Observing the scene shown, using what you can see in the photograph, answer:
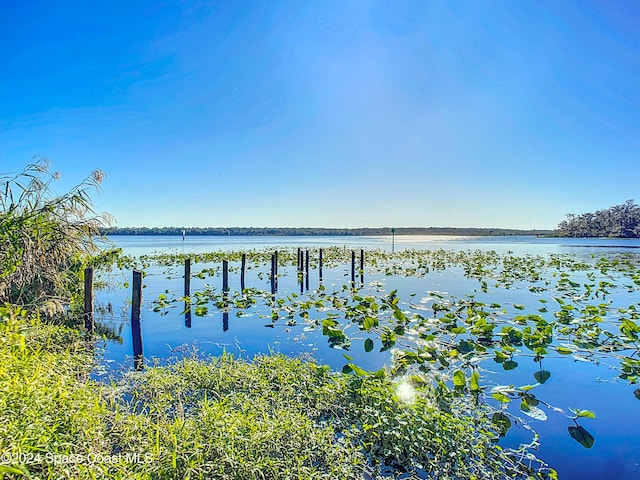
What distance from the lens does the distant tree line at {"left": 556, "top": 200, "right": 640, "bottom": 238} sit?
2370 inches

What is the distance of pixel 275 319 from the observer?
347 inches

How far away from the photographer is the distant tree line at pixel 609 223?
60188 millimetres

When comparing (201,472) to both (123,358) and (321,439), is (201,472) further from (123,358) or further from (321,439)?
(123,358)

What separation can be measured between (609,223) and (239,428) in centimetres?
8380

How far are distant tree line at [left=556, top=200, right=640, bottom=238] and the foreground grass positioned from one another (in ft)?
252

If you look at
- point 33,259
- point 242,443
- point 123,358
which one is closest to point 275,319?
point 123,358

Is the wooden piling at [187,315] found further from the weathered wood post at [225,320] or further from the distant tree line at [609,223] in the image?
the distant tree line at [609,223]

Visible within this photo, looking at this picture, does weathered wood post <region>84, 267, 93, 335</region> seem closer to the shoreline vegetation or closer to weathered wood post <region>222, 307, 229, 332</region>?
the shoreline vegetation

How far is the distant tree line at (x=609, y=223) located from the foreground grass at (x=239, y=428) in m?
76.9

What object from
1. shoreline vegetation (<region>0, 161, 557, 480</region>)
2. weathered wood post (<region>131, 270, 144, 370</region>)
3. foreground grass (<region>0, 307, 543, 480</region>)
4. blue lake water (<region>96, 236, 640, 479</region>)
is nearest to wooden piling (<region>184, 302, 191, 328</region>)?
blue lake water (<region>96, 236, 640, 479</region>)

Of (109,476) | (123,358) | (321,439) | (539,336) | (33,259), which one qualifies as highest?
(33,259)

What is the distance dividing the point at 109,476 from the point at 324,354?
4583mm

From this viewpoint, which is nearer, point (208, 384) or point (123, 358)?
point (208, 384)

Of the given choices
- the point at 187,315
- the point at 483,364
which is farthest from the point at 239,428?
the point at 187,315
